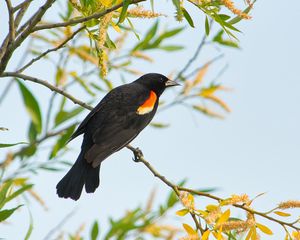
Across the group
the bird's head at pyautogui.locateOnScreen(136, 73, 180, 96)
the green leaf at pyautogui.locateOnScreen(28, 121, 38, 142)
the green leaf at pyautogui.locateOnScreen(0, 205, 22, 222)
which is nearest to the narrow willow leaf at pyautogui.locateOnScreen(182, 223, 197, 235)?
the green leaf at pyautogui.locateOnScreen(0, 205, 22, 222)

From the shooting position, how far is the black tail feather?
381cm

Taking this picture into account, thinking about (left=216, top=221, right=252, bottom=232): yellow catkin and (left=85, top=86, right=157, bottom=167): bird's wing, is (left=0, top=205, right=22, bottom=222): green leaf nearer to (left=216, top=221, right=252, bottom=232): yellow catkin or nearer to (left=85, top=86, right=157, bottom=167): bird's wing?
(left=216, top=221, right=252, bottom=232): yellow catkin

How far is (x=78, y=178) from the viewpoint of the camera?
3.94m

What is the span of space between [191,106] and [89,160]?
725 mm

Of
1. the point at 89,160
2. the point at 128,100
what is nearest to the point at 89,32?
the point at 89,160

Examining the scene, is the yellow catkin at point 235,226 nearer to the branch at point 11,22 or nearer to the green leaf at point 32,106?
the branch at point 11,22

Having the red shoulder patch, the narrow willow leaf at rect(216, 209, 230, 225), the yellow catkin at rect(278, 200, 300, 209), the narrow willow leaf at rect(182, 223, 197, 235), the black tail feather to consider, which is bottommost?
the yellow catkin at rect(278, 200, 300, 209)

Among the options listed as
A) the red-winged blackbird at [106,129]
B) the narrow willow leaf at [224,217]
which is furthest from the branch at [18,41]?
the red-winged blackbird at [106,129]

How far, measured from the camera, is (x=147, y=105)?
4.39 metres

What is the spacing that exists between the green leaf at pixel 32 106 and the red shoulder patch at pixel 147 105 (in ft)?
3.72

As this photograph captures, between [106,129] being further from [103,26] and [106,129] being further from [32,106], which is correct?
[103,26]

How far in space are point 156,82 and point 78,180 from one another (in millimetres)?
1503

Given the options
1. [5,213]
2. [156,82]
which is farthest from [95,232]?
[156,82]

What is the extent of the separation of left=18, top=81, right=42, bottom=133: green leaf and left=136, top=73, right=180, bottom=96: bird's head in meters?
1.95
